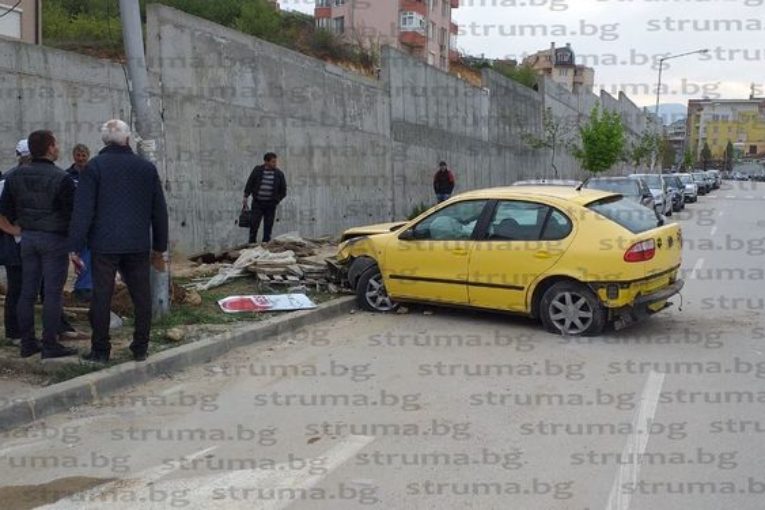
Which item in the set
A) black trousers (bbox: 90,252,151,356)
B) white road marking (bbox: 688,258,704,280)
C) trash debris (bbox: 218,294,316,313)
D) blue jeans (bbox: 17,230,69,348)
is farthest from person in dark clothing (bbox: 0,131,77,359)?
white road marking (bbox: 688,258,704,280)

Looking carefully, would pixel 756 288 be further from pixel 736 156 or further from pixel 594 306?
pixel 736 156

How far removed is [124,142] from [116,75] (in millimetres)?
4856

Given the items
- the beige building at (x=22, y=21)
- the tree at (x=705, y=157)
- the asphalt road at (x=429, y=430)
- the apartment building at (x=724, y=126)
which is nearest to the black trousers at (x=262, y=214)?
the asphalt road at (x=429, y=430)

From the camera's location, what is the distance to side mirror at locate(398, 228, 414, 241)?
8.80 metres

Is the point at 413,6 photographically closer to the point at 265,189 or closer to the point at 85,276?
the point at 265,189

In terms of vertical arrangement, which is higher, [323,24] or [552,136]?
[323,24]

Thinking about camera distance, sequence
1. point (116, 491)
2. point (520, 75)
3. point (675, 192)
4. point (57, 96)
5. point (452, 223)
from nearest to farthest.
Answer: point (116, 491)
point (452, 223)
point (57, 96)
point (675, 192)
point (520, 75)

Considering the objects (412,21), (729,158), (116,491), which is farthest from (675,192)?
(729,158)

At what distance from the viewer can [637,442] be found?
498 centimetres

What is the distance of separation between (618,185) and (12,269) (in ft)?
54.8

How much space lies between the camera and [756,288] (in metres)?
10.9

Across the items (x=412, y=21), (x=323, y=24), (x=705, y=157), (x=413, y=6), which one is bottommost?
(x=705, y=157)

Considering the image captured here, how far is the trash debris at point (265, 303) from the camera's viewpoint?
28.4ft

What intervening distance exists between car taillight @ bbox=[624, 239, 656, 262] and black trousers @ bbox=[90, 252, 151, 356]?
14.5ft
